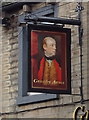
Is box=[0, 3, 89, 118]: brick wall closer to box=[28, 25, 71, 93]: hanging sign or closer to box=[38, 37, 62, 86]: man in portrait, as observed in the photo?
box=[28, 25, 71, 93]: hanging sign

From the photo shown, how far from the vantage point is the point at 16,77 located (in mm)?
17797

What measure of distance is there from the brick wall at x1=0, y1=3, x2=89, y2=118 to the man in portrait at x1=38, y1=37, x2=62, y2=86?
1.10 m

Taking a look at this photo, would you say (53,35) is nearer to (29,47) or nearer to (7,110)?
(29,47)

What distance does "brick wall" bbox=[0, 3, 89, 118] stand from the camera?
15336mm

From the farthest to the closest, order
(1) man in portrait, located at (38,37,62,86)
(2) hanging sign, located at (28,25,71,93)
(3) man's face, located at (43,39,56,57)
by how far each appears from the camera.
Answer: (3) man's face, located at (43,39,56,57) → (1) man in portrait, located at (38,37,62,86) → (2) hanging sign, located at (28,25,71,93)

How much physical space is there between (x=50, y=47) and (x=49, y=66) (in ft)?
1.61

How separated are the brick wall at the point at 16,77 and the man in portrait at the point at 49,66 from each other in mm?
1103

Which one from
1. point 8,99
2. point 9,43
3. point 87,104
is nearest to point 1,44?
point 9,43

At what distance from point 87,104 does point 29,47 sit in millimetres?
2261

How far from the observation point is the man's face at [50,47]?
46.9ft

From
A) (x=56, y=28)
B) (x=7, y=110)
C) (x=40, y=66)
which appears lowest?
(x=7, y=110)

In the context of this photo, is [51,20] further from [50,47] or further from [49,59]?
[49,59]

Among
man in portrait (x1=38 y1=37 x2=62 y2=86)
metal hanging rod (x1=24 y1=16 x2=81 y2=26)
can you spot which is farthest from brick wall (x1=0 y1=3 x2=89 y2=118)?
man in portrait (x1=38 y1=37 x2=62 y2=86)

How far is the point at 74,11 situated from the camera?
51.8ft
